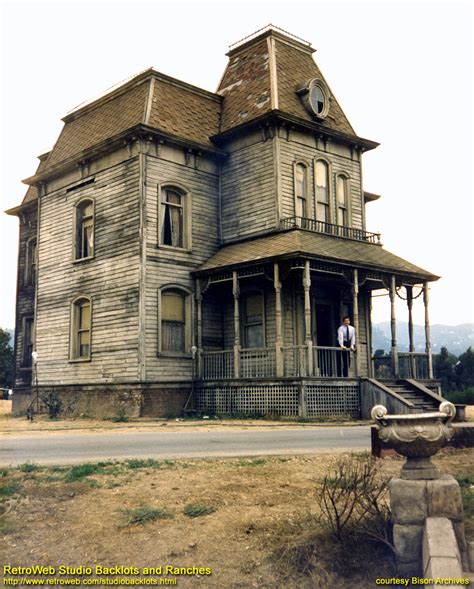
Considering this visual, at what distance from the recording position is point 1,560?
5.87 meters

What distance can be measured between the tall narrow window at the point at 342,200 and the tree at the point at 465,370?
25815mm

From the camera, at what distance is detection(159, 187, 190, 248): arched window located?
2300 centimetres

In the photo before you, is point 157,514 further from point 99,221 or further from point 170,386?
point 99,221

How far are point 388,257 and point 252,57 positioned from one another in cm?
944

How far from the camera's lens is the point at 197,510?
6.90 metres

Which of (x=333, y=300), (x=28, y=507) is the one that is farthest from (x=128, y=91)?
(x=28, y=507)

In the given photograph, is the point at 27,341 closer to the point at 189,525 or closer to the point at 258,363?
the point at 258,363

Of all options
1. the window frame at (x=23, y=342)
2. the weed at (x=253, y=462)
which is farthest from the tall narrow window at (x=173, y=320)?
the weed at (x=253, y=462)

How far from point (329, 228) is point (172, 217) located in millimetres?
5448

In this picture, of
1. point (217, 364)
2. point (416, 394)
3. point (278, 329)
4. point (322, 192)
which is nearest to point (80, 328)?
point (217, 364)

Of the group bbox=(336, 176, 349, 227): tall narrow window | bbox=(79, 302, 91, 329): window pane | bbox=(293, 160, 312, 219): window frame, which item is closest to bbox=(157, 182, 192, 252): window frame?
bbox=(293, 160, 312, 219): window frame

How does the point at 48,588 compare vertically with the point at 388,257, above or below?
below

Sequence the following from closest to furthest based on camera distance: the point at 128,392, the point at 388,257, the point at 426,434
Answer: the point at 426,434 → the point at 128,392 → the point at 388,257

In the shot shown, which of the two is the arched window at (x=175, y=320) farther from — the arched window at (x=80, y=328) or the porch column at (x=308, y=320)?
the porch column at (x=308, y=320)
